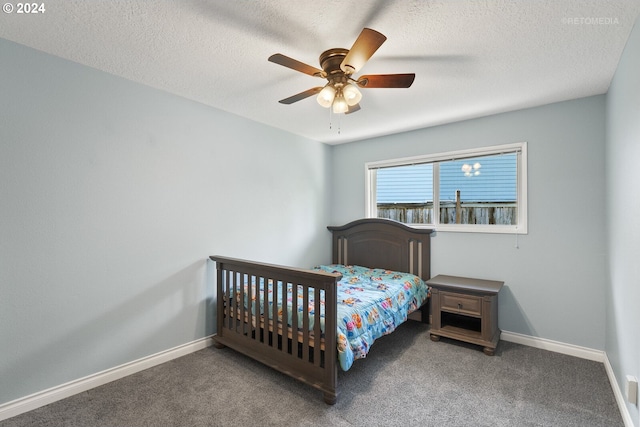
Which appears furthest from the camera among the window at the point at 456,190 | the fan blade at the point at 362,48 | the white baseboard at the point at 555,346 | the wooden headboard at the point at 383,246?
the wooden headboard at the point at 383,246

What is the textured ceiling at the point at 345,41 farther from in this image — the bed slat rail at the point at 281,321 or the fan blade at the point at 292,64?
the bed slat rail at the point at 281,321

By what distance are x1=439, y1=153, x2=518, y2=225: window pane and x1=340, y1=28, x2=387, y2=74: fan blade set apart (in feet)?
7.22

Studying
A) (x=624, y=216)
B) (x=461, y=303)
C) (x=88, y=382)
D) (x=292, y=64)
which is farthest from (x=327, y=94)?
(x=88, y=382)

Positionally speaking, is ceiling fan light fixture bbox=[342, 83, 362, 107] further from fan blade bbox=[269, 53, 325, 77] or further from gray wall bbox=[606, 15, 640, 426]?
gray wall bbox=[606, 15, 640, 426]

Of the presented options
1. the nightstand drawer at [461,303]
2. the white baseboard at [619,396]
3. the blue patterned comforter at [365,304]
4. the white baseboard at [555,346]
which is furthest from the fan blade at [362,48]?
the white baseboard at [555,346]

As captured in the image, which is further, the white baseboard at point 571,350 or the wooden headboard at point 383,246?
the wooden headboard at point 383,246

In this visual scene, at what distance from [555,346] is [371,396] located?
1916mm

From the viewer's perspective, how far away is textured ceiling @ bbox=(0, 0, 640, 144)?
5.11ft

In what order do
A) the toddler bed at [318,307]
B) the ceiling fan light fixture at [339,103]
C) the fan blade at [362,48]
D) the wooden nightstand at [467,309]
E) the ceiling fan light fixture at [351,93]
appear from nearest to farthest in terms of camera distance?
the fan blade at [362,48]
the ceiling fan light fixture at [351,93]
the ceiling fan light fixture at [339,103]
the toddler bed at [318,307]
the wooden nightstand at [467,309]

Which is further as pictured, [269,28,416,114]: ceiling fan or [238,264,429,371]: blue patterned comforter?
[238,264,429,371]: blue patterned comforter

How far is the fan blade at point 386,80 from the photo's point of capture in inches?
70.9

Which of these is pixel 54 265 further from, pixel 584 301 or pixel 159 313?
pixel 584 301

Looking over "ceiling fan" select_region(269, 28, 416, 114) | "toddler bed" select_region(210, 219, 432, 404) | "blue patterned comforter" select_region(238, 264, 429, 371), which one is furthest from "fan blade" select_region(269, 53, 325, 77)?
"blue patterned comforter" select_region(238, 264, 429, 371)

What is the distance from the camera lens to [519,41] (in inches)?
72.1
